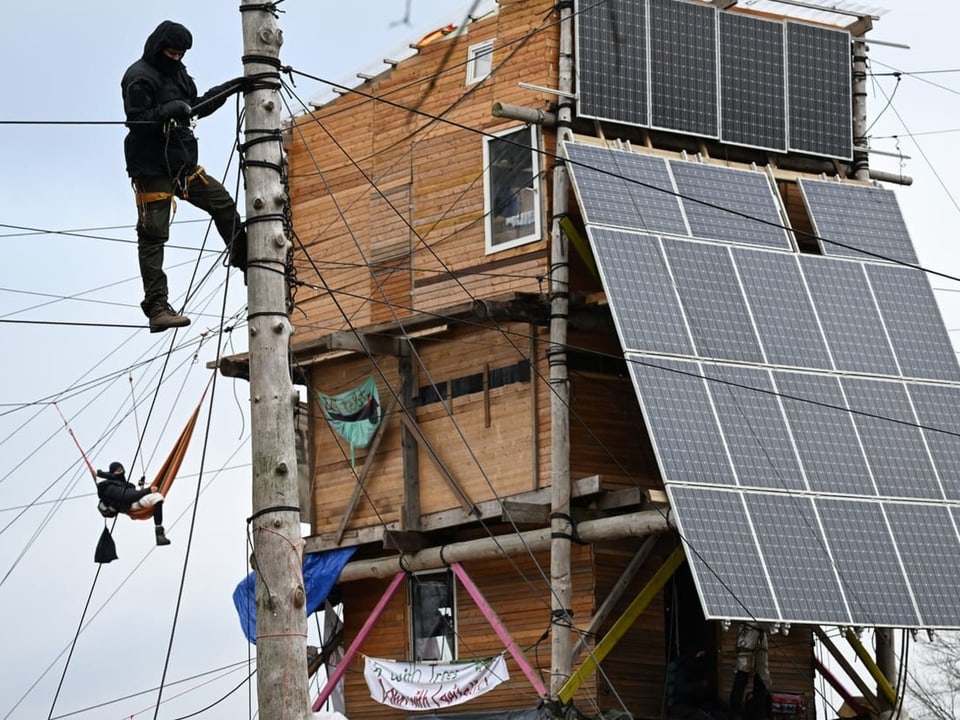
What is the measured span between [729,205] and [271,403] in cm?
1177

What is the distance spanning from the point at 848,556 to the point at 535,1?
9.61 meters

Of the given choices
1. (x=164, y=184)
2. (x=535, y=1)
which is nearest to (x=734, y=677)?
(x=535, y=1)

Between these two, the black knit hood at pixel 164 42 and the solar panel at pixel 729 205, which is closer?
the black knit hood at pixel 164 42

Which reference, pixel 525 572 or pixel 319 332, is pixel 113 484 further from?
pixel 319 332

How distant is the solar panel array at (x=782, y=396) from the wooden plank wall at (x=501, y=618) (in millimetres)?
3061

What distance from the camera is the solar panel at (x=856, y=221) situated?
2502 cm

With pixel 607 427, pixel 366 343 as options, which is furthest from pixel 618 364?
pixel 366 343

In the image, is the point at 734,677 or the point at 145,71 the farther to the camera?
the point at 734,677

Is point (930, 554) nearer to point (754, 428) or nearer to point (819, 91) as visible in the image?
point (754, 428)

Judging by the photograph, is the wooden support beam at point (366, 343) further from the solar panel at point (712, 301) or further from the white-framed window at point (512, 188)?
the solar panel at point (712, 301)

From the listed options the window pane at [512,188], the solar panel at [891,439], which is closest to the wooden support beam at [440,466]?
the window pane at [512,188]

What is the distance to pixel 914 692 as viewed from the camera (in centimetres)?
4441

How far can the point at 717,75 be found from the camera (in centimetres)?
2586

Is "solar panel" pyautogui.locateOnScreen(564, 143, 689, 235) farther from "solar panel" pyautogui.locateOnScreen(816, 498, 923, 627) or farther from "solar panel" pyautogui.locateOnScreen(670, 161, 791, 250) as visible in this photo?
"solar panel" pyautogui.locateOnScreen(816, 498, 923, 627)
